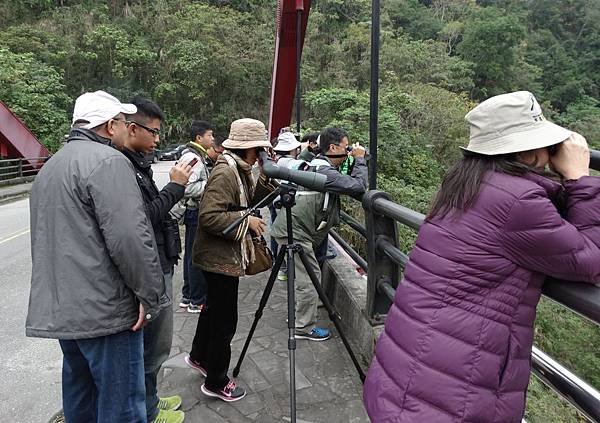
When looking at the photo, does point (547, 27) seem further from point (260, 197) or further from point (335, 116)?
point (260, 197)

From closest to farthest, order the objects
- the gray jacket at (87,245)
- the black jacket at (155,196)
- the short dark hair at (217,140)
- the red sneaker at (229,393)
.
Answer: the gray jacket at (87,245) → the black jacket at (155,196) → the red sneaker at (229,393) → the short dark hair at (217,140)

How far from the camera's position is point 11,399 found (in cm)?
256

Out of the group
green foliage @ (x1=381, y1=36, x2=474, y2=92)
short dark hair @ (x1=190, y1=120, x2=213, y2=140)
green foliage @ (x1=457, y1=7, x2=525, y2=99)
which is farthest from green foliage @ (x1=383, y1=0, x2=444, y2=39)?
short dark hair @ (x1=190, y1=120, x2=213, y2=140)

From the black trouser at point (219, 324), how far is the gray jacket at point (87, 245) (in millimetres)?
774

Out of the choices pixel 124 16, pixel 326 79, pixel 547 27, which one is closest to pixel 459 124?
pixel 326 79

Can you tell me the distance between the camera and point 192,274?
361 cm

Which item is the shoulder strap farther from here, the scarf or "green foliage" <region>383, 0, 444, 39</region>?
"green foliage" <region>383, 0, 444, 39</region>

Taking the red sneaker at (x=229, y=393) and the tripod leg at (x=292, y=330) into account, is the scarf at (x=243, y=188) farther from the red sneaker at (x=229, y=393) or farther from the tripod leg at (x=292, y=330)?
the red sneaker at (x=229, y=393)

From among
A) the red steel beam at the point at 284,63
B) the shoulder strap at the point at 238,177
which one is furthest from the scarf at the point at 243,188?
the red steel beam at the point at 284,63

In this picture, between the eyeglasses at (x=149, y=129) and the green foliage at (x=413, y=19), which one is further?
the green foliage at (x=413, y=19)

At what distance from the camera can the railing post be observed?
2.46m

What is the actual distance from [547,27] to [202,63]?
134 feet

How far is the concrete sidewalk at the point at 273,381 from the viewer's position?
7.72 ft

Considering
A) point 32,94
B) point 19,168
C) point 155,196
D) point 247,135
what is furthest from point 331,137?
point 32,94
